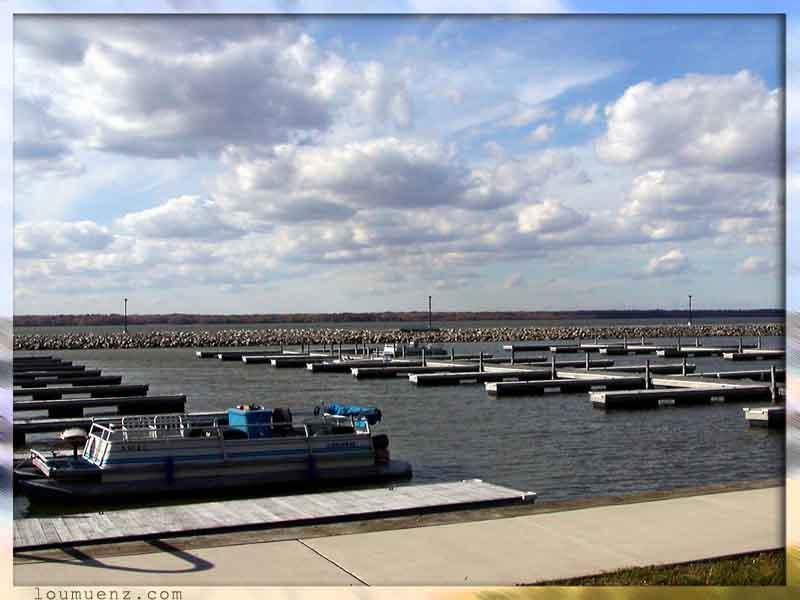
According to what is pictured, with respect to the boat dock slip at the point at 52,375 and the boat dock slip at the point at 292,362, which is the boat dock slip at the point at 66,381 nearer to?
the boat dock slip at the point at 52,375

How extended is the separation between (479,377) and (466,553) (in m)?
42.2

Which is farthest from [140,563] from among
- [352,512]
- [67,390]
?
→ [67,390]

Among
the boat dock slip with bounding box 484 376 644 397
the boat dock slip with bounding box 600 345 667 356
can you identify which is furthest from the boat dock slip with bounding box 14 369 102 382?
the boat dock slip with bounding box 600 345 667 356

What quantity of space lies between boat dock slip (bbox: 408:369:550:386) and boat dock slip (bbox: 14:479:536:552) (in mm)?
34915

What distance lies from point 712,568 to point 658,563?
553mm

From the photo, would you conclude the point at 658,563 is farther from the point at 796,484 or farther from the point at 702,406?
the point at 702,406

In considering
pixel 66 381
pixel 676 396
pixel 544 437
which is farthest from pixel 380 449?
pixel 66 381

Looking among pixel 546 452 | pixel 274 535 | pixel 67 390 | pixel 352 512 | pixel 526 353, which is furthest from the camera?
pixel 526 353

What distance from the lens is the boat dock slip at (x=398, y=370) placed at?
57.0 meters

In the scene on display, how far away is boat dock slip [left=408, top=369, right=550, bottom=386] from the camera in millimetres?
50812

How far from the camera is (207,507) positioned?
14094 mm

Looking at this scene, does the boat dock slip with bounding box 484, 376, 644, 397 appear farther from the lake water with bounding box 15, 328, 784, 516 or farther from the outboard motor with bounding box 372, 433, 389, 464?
the outboard motor with bounding box 372, 433, 389, 464

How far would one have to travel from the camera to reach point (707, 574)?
28.9 feet

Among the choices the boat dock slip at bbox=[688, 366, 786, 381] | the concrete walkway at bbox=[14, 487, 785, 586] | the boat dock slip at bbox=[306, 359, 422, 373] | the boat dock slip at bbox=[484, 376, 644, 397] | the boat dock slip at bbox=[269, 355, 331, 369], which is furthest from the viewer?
the boat dock slip at bbox=[269, 355, 331, 369]
